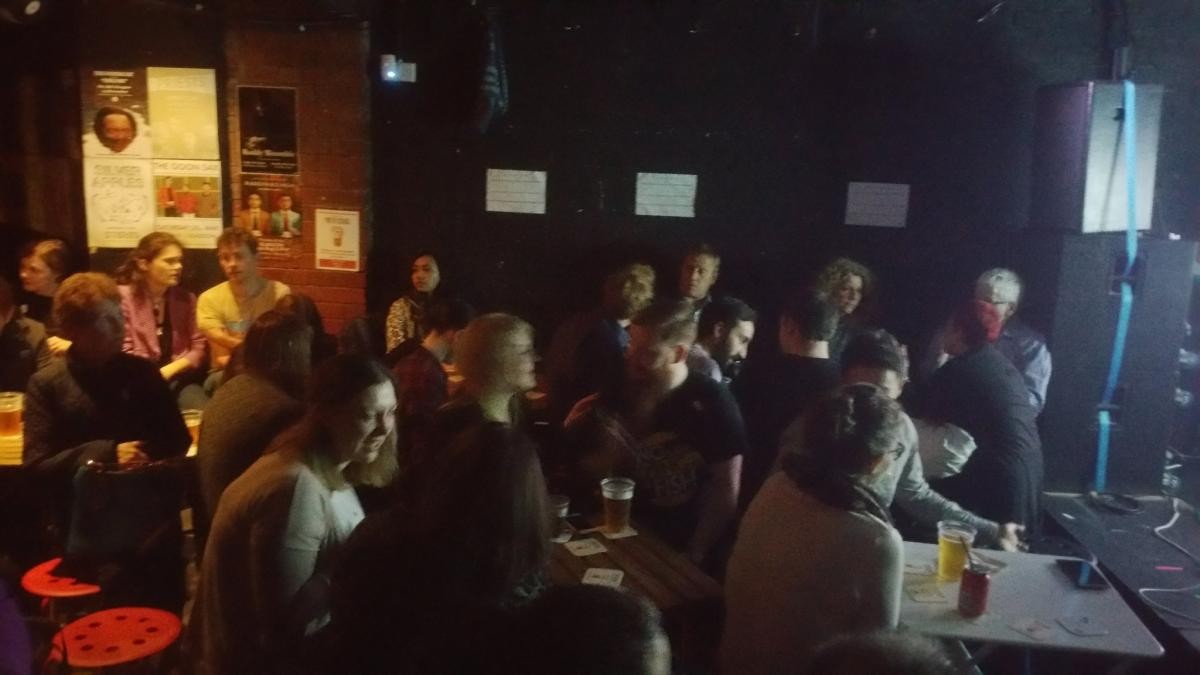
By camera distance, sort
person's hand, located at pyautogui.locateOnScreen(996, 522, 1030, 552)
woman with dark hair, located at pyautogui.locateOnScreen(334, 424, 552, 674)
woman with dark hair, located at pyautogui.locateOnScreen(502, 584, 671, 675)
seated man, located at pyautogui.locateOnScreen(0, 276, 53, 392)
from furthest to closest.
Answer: seated man, located at pyautogui.locateOnScreen(0, 276, 53, 392), person's hand, located at pyautogui.locateOnScreen(996, 522, 1030, 552), woman with dark hair, located at pyautogui.locateOnScreen(334, 424, 552, 674), woman with dark hair, located at pyautogui.locateOnScreen(502, 584, 671, 675)

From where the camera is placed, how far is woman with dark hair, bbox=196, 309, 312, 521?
2793 mm

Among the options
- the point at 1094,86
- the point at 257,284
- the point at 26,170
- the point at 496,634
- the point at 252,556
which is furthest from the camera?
the point at 26,170

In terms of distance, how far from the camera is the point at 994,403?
3418 mm

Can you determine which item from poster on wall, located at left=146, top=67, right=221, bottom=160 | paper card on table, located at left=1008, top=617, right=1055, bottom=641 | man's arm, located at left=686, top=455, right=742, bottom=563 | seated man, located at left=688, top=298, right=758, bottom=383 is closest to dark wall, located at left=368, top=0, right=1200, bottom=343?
poster on wall, located at left=146, top=67, right=221, bottom=160

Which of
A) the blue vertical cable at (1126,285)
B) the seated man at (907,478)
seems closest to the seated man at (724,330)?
the seated man at (907,478)

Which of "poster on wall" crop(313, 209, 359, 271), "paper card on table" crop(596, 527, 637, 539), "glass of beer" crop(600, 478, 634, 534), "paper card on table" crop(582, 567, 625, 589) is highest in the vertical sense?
"poster on wall" crop(313, 209, 359, 271)

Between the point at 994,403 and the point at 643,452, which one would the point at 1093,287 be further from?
the point at 643,452

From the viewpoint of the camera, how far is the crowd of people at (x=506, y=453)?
1.73 metres

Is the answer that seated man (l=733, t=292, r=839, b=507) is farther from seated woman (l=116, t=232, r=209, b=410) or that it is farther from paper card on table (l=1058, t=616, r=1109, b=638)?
seated woman (l=116, t=232, r=209, b=410)

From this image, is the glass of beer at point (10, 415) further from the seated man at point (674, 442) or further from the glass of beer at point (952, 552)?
the glass of beer at point (952, 552)

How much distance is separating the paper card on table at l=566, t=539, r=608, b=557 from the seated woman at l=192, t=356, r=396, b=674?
0.88 meters

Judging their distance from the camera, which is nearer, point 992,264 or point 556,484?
point 556,484

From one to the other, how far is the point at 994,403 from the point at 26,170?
626 centimetres

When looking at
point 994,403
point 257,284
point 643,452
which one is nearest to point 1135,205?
point 994,403
